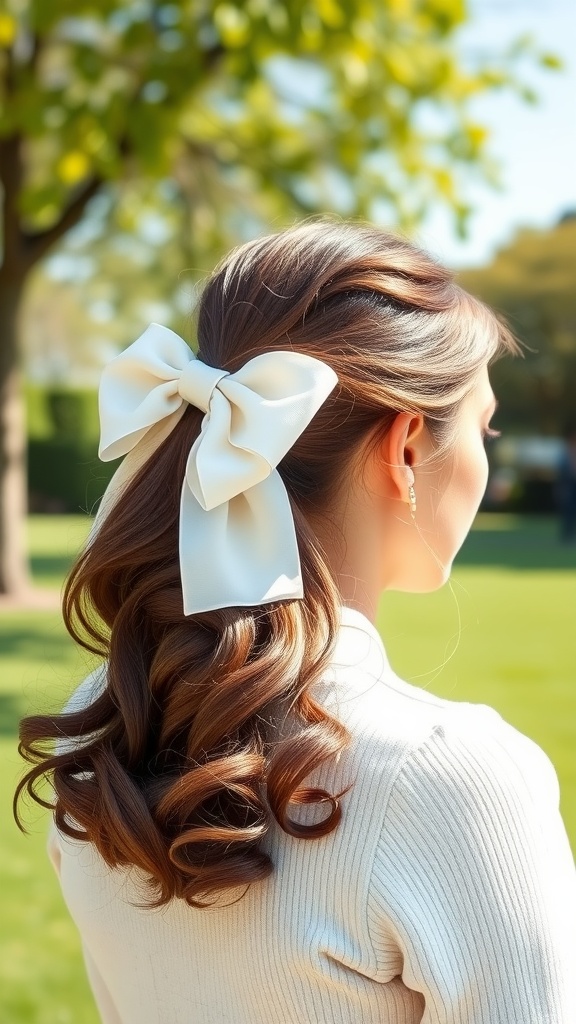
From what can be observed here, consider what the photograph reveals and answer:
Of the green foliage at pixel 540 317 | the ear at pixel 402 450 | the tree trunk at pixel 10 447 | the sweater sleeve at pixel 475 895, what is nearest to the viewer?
the sweater sleeve at pixel 475 895

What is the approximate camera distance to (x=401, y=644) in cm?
796

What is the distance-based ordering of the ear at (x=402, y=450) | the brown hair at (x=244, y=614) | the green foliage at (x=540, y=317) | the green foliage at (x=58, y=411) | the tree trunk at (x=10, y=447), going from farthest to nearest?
1. the green foliage at (x=540, y=317)
2. the green foliage at (x=58, y=411)
3. the tree trunk at (x=10, y=447)
4. the ear at (x=402, y=450)
5. the brown hair at (x=244, y=614)

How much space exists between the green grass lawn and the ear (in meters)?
0.16

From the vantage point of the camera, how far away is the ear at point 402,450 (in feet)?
4.33

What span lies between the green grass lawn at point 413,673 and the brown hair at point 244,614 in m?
0.23

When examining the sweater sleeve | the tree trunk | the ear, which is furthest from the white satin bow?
the tree trunk

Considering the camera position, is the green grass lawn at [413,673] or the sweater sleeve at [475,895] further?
the green grass lawn at [413,673]

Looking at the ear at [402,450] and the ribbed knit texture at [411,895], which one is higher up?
the ear at [402,450]

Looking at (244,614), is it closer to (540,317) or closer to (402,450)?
(402,450)

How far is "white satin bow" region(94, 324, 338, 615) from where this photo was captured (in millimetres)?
1221

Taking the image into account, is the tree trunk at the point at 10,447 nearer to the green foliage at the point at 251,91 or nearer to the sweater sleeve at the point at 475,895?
the green foliage at the point at 251,91

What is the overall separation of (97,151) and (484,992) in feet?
24.1

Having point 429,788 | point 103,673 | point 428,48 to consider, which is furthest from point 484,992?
point 428,48

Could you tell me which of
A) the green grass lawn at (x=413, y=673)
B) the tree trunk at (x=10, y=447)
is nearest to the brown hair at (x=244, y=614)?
the green grass lawn at (x=413, y=673)
